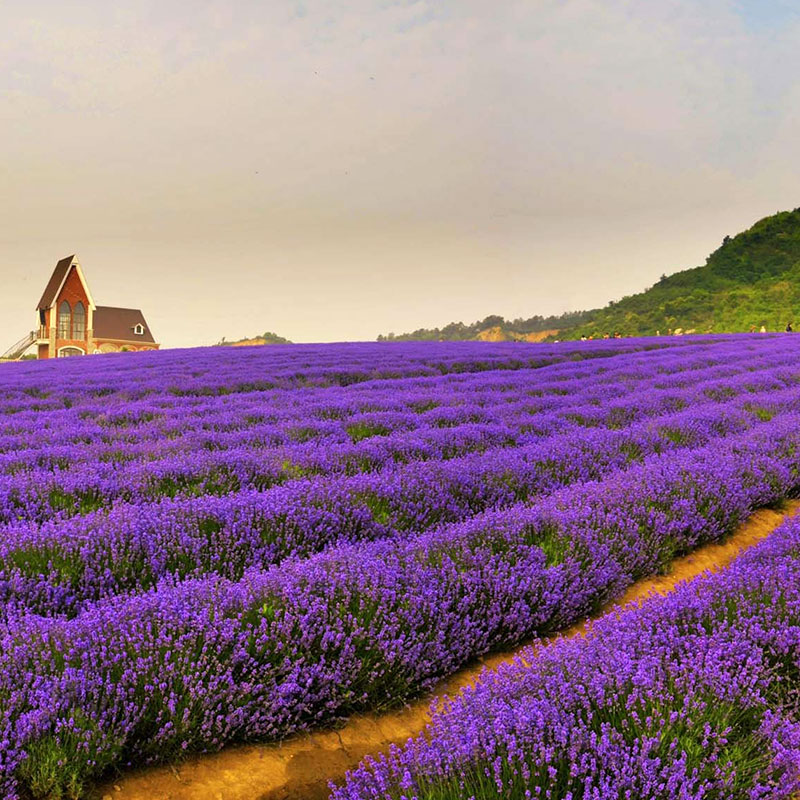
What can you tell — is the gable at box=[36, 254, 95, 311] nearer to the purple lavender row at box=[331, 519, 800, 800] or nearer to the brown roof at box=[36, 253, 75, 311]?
the brown roof at box=[36, 253, 75, 311]

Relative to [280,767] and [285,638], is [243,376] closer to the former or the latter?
[285,638]

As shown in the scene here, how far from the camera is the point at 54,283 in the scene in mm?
47344

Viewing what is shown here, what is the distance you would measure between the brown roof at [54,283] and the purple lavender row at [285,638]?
1949 inches

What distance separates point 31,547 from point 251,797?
187 centimetres

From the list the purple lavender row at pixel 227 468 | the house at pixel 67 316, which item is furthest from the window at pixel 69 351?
the purple lavender row at pixel 227 468

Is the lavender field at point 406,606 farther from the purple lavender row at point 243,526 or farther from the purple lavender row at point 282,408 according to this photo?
the purple lavender row at point 282,408

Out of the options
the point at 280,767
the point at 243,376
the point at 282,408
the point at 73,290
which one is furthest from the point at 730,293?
the point at 280,767

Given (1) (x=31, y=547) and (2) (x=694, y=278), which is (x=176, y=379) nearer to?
(1) (x=31, y=547)

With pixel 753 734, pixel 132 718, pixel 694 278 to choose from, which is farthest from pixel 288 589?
pixel 694 278

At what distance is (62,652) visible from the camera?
7.25 feet

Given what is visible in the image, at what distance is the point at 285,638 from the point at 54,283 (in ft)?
175

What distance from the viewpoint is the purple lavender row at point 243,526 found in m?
3.04

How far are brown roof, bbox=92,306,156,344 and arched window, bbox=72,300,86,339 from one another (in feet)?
12.0

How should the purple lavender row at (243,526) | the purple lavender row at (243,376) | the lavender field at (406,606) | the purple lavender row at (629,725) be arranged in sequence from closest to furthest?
the purple lavender row at (629,725) < the lavender field at (406,606) < the purple lavender row at (243,526) < the purple lavender row at (243,376)
